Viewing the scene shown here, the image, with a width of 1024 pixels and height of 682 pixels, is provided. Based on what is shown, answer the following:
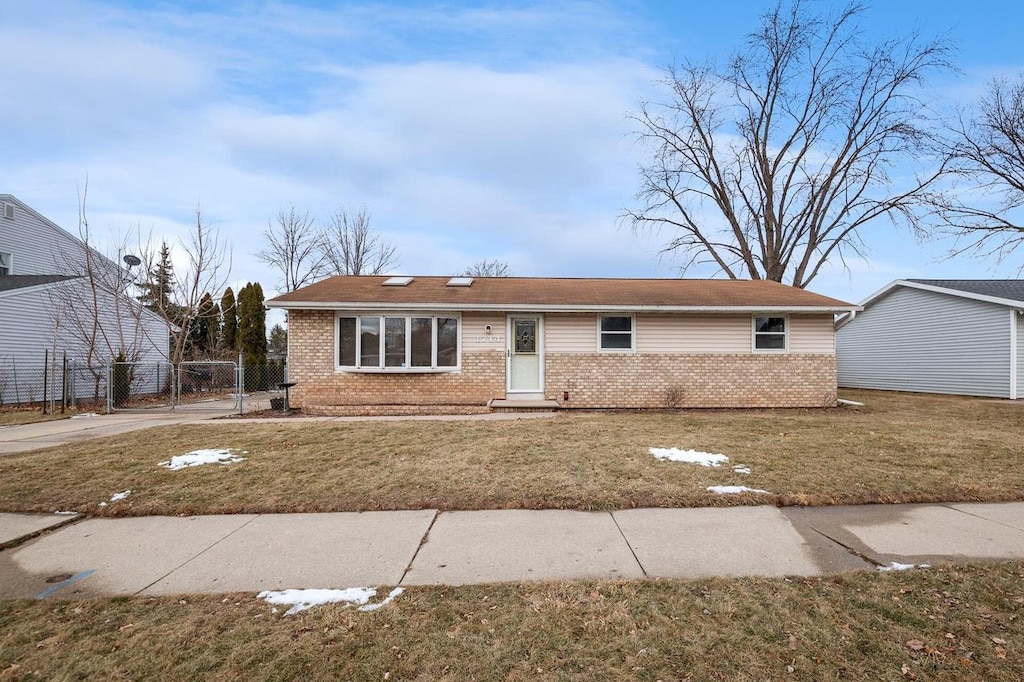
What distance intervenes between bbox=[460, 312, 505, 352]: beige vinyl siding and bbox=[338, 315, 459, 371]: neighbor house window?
1.90ft

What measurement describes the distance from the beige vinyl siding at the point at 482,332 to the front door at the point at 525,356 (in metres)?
0.23

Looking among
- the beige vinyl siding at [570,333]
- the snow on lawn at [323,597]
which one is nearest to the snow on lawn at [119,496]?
the snow on lawn at [323,597]

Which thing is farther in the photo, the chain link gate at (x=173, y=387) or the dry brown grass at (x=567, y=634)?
the chain link gate at (x=173, y=387)

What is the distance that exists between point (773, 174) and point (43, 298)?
32342mm

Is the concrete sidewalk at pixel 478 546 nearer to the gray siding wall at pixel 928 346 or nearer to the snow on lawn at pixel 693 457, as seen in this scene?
the snow on lawn at pixel 693 457

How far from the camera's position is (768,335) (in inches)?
496

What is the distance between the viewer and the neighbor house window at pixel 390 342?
39.4 ft

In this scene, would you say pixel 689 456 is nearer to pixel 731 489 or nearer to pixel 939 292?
pixel 731 489

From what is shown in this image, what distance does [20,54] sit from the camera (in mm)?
10773

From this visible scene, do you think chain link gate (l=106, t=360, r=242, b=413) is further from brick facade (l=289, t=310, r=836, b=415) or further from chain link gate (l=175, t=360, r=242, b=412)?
brick facade (l=289, t=310, r=836, b=415)

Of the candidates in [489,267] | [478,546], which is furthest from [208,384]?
[489,267]

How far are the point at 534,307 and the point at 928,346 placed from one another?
15940 mm

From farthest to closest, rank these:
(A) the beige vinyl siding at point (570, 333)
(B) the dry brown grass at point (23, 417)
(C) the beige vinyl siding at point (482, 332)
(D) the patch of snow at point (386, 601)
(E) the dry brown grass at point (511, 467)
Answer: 1. (A) the beige vinyl siding at point (570, 333)
2. (C) the beige vinyl siding at point (482, 332)
3. (B) the dry brown grass at point (23, 417)
4. (E) the dry brown grass at point (511, 467)
5. (D) the patch of snow at point (386, 601)

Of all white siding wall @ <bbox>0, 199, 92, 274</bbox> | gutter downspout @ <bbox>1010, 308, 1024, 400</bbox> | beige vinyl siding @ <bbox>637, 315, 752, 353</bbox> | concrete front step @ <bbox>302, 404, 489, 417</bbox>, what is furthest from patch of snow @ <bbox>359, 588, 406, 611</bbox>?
white siding wall @ <bbox>0, 199, 92, 274</bbox>
